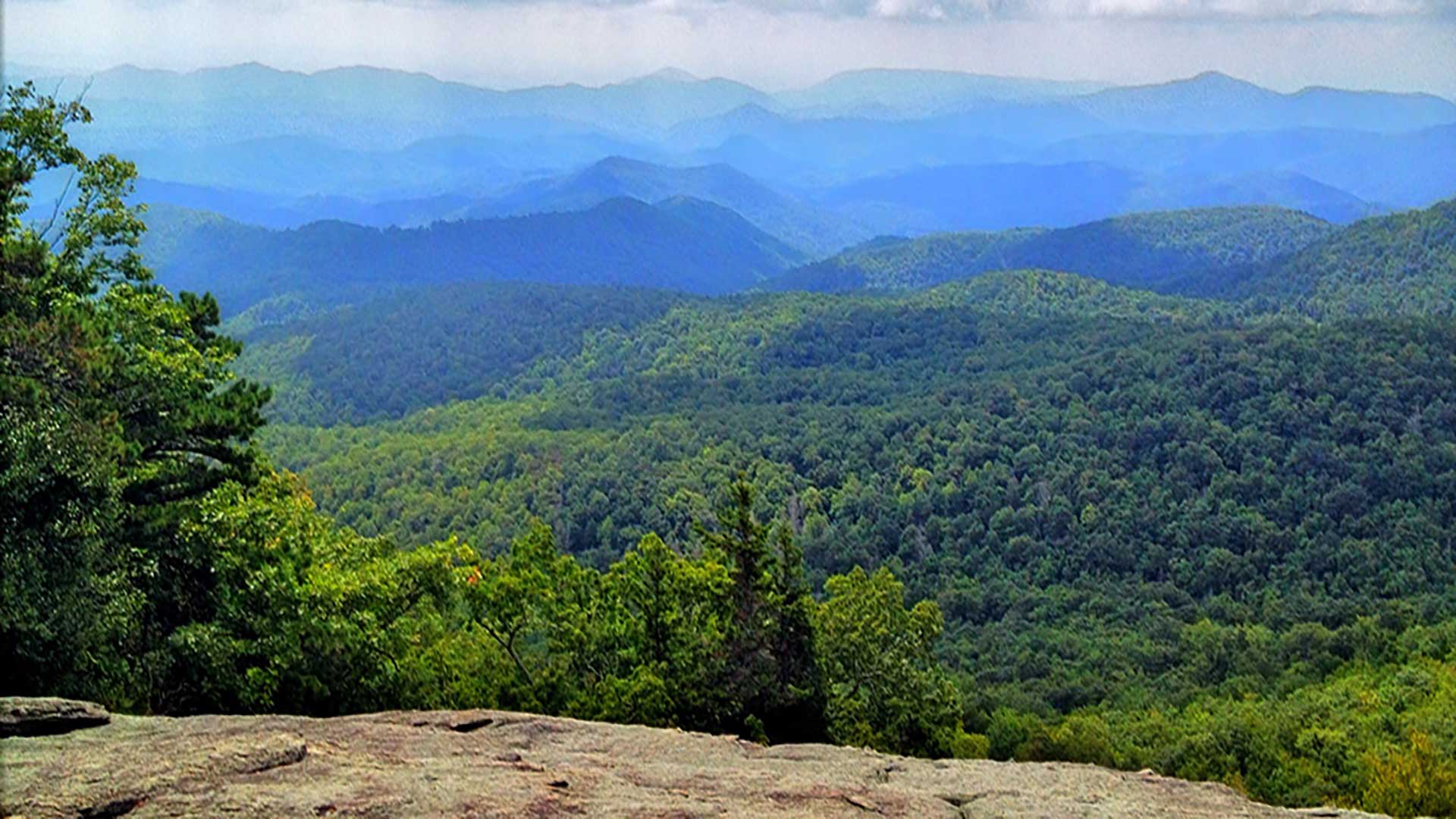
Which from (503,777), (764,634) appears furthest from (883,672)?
(503,777)

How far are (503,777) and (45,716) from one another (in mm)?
6654

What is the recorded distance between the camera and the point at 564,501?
109 metres

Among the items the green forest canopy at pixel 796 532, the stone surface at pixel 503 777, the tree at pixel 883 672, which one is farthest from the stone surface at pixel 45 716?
the tree at pixel 883 672

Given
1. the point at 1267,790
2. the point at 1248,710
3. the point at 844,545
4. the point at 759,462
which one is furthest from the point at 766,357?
the point at 1267,790

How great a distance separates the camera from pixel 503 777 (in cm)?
1345

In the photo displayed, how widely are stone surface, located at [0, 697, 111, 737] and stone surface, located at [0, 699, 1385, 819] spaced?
29 centimetres

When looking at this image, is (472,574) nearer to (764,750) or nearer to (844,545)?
(764,750)

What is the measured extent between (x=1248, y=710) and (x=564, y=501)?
7087 centimetres

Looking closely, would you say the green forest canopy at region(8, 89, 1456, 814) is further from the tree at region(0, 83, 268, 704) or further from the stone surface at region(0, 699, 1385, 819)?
the stone surface at region(0, 699, 1385, 819)

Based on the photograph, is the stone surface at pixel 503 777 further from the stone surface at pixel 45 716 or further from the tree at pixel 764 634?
the tree at pixel 764 634

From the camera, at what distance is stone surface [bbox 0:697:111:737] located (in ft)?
46.6

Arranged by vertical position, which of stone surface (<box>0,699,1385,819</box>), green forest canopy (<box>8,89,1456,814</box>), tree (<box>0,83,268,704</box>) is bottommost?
green forest canopy (<box>8,89,1456,814</box>)

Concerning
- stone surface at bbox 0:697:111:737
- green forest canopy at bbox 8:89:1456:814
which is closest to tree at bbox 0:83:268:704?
green forest canopy at bbox 8:89:1456:814

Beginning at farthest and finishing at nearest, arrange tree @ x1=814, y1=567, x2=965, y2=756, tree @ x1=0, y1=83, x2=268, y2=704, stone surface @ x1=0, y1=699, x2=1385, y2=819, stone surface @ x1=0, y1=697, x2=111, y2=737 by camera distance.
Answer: tree @ x1=814, y1=567, x2=965, y2=756 → tree @ x1=0, y1=83, x2=268, y2=704 → stone surface @ x1=0, y1=697, x2=111, y2=737 → stone surface @ x1=0, y1=699, x2=1385, y2=819
